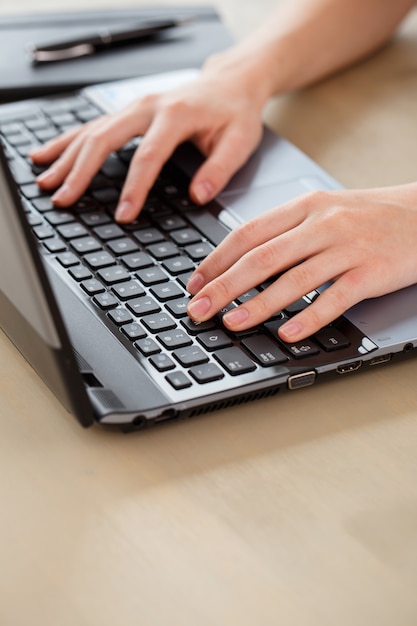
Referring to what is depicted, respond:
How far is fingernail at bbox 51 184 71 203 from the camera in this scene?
941mm

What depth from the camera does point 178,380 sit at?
2.23ft

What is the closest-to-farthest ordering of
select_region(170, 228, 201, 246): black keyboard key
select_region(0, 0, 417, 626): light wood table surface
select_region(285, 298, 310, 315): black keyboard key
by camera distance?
select_region(0, 0, 417, 626): light wood table surface, select_region(285, 298, 310, 315): black keyboard key, select_region(170, 228, 201, 246): black keyboard key

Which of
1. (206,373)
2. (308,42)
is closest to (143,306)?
(206,373)

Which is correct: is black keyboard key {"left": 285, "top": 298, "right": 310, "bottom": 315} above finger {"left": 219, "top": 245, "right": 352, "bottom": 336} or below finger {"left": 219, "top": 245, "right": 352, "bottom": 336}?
below

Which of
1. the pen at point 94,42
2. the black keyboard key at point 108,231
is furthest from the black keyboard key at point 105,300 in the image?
the pen at point 94,42

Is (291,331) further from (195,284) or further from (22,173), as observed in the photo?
(22,173)

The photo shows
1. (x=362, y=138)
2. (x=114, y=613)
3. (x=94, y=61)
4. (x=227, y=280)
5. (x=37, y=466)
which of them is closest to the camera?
(x=114, y=613)

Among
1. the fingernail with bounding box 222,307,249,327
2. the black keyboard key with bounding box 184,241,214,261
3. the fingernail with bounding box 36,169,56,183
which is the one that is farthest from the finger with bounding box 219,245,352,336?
the fingernail with bounding box 36,169,56,183

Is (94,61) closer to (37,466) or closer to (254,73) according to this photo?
(254,73)

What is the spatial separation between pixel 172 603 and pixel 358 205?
1.31 ft

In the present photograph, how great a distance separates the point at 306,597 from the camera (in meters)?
0.56

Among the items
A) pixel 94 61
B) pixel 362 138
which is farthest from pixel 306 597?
pixel 94 61

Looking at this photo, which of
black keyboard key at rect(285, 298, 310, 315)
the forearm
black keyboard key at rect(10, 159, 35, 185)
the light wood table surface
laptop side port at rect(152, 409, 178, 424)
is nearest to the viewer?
the light wood table surface

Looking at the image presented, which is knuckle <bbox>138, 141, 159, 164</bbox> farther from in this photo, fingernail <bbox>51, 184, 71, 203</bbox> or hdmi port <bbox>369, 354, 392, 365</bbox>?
hdmi port <bbox>369, 354, 392, 365</bbox>
